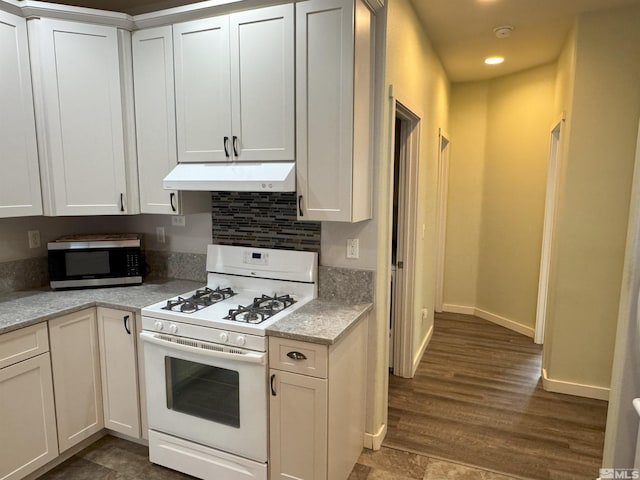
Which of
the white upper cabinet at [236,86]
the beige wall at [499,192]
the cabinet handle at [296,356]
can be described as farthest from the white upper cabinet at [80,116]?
the beige wall at [499,192]

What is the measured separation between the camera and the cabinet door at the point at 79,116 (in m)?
2.34

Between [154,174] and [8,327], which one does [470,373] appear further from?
[8,327]

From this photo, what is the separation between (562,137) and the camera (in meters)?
3.10

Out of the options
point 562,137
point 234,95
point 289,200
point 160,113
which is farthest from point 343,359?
point 562,137

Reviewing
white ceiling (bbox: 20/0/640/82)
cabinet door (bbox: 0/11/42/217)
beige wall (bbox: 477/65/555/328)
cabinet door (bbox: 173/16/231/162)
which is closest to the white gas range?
cabinet door (bbox: 173/16/231/162)

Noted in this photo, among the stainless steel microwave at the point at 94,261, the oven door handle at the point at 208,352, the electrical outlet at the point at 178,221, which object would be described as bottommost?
the oven door handle at the point at 208,352

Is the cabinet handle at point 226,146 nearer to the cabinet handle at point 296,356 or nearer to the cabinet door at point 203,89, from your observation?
the cabinet door at point 203,89

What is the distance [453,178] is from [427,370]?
238cm

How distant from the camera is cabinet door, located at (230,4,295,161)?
6.79 feet

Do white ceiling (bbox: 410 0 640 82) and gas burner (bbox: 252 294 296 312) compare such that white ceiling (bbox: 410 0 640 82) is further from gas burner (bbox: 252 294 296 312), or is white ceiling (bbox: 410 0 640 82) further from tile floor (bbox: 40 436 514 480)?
tile floor (bbox: 40 436 514 480)

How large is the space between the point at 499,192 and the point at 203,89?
346 centimetres

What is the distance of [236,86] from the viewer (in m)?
2.18

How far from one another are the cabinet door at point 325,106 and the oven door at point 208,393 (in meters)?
0.82

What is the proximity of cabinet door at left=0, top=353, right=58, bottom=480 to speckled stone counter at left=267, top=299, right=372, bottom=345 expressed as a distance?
126cm
